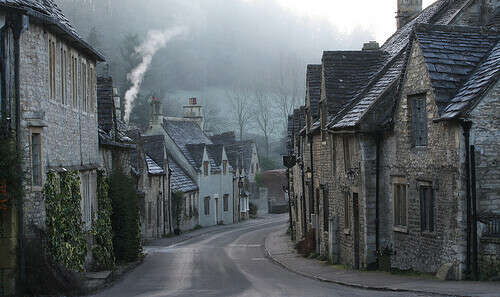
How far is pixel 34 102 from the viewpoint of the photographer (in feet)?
56.1

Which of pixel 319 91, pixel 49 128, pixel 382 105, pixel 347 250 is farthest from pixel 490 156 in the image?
pixel 319 91

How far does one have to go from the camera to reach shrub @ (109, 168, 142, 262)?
27.4 metres

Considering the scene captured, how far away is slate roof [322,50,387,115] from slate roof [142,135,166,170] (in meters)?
23.6

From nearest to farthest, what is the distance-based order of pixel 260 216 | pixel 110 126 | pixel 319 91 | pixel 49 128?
pixel 49 128, pixel 110 126, pixel 319 91, pixel 260 216

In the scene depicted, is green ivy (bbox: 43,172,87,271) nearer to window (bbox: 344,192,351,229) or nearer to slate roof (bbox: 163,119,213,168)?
window (bbox: 344,192,351,229)

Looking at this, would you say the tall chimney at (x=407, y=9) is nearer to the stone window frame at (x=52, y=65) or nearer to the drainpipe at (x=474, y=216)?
the drainpipe at (x=474, y=216)

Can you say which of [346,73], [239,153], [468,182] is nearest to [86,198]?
[346,73]

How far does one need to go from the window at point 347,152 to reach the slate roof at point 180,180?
28.1m

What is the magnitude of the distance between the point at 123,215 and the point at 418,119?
1257 centimetres

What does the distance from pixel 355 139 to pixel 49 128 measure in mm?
9848

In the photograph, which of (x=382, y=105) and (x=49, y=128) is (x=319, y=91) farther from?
(x=49, y=128)

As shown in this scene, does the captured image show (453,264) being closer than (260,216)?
Yes

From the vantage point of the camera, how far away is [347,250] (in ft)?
82.0

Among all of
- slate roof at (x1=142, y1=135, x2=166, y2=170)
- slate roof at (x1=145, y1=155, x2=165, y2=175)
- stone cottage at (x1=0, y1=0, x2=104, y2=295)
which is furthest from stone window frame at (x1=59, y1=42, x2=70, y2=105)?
slate roof at (x1=142, y1=135, x2=166, y2=170)
